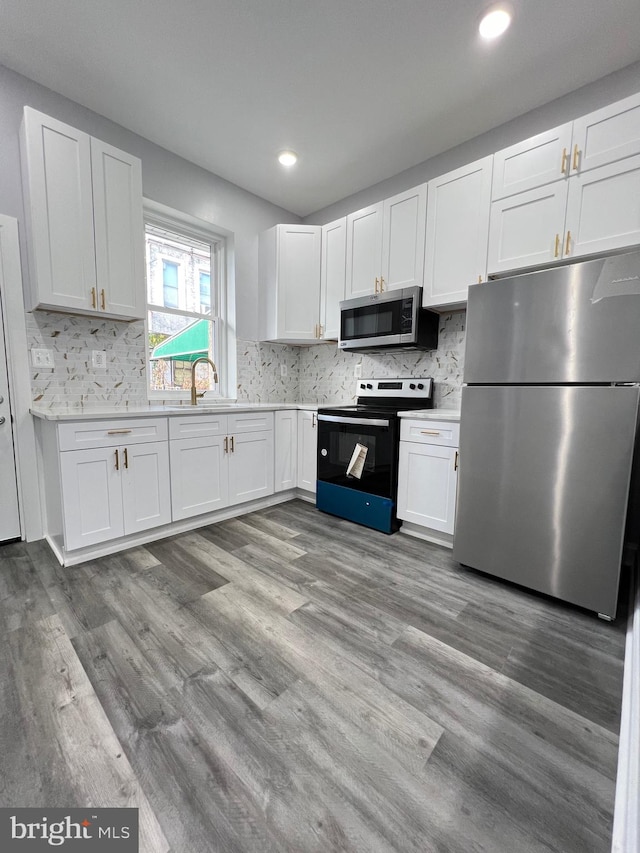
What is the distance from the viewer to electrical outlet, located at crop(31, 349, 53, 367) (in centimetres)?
233

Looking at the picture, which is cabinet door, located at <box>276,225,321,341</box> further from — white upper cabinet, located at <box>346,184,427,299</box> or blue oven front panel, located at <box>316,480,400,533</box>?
blue oven front panel, located at <box>316,480,400,533</box>

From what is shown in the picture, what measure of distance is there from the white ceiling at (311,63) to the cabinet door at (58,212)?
1.38 feet

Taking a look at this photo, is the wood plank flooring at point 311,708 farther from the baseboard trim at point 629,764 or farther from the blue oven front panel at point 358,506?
the blue oven front panel at point 358,506

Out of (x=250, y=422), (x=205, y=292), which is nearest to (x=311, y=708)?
(x=250, y=422)

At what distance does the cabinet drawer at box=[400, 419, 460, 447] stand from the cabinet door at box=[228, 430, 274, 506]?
1183 millimetres

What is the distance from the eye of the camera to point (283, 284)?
11.1 ft

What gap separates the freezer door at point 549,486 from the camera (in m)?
1.60

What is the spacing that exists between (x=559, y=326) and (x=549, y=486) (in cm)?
77

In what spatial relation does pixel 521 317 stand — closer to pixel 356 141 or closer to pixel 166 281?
pixel 356 141

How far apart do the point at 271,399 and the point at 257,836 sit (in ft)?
10.7

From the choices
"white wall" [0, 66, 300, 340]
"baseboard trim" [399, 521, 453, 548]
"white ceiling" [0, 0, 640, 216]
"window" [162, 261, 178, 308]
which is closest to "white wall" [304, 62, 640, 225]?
"white ceiling" [0, 0, 640, 216]

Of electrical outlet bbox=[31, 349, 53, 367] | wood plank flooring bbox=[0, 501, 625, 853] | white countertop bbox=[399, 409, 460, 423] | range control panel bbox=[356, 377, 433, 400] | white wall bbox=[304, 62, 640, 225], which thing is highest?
white wall bbox=[304, 62, 640, 225]

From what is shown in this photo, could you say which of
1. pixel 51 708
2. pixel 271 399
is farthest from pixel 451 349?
pixel 51 708

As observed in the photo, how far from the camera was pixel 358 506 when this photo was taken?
2785 mm
